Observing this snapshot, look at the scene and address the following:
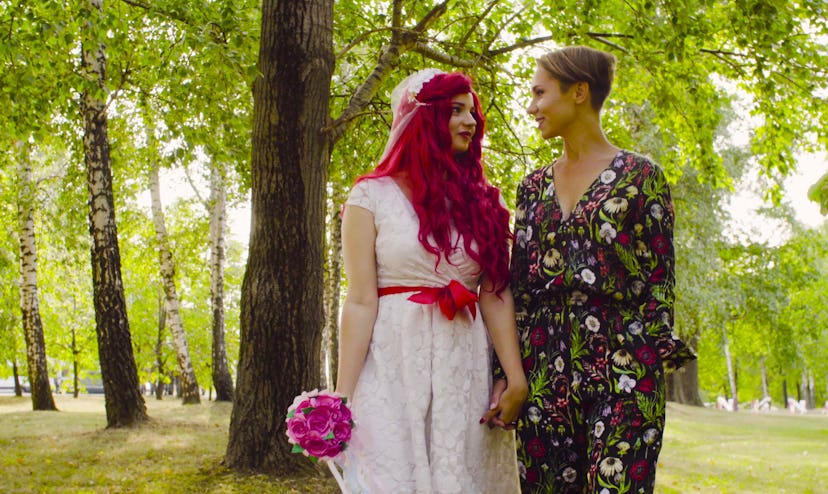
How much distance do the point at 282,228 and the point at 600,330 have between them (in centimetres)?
449

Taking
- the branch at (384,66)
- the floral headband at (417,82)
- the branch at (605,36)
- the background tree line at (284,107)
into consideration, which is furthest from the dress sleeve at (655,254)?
the branch at (605,36)

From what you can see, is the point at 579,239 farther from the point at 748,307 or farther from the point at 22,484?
the point at 748,307

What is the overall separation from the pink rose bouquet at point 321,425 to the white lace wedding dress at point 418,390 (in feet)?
0.54

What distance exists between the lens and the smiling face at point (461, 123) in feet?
11.4

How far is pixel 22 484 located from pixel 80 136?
275 inches

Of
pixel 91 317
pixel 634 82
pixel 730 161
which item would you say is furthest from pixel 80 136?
pixel 91 317

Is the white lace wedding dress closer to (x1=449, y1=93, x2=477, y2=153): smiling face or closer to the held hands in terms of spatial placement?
the held hands

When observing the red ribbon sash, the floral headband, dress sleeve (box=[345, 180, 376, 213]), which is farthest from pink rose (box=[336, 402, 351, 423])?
the floral headband

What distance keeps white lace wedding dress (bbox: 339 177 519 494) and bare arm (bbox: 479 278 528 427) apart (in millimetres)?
56

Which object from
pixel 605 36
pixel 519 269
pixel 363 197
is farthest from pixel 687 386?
pixel 363 197

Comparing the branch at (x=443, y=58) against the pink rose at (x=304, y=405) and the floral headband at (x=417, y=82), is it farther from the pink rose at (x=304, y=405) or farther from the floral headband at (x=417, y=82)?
the pink rose at (x=304, y=405)

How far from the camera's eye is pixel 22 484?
25.4ft

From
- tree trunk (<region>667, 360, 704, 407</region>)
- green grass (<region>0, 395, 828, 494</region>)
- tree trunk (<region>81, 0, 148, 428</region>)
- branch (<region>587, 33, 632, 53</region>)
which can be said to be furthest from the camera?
tree trunk (<region>667, 360, 704, 407</region>)

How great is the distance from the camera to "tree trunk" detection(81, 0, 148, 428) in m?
10.9
